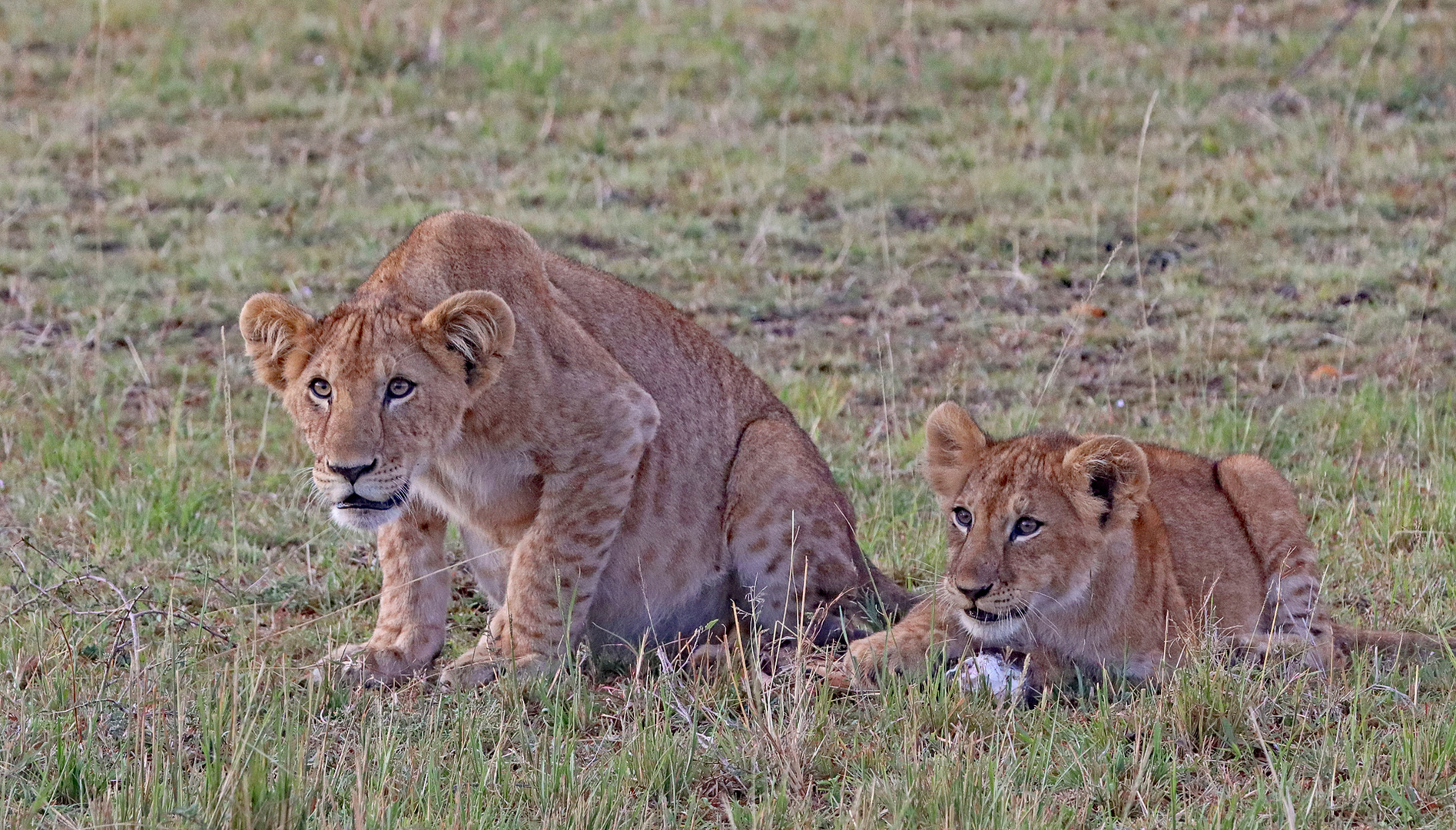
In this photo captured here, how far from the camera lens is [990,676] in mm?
4965

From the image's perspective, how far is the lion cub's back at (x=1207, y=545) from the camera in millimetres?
5379

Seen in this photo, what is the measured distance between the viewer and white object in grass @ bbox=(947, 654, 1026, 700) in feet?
16.1

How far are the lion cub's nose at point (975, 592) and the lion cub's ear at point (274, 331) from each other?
191 centimetres

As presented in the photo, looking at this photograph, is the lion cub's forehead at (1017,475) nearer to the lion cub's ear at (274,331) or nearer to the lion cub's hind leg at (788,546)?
the lion cub's hind leg at (788,546)

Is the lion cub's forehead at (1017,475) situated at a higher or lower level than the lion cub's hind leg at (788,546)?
higher

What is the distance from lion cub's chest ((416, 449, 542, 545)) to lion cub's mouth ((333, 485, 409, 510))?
24 centimetres

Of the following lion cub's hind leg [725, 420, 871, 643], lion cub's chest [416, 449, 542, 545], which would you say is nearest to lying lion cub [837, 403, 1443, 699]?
lion cub's hind leg [725, 420, 871, 643]

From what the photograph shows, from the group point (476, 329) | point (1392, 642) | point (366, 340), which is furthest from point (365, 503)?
point (1392, 642)

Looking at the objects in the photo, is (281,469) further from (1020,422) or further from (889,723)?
(889,723)

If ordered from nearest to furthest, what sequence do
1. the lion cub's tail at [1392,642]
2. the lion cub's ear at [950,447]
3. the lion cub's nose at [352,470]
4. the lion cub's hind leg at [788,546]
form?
the lion cub's nose at [352,470], the lion cub's tail at [1392,642], the lion cub's ear at [950,447], the lion cub's hind leg at [788,546]

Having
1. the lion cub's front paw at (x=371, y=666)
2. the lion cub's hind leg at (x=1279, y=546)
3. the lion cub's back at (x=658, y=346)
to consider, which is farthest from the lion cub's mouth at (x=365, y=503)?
the lion cub's hind leg at (x=1279, y=546)

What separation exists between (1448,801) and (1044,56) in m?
9.63

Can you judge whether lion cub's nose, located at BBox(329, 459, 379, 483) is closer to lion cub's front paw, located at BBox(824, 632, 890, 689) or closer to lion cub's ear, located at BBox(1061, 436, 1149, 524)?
lion cub's front paw, located at BBox(824, 632, 890, 689)

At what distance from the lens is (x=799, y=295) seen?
32.0 ft
